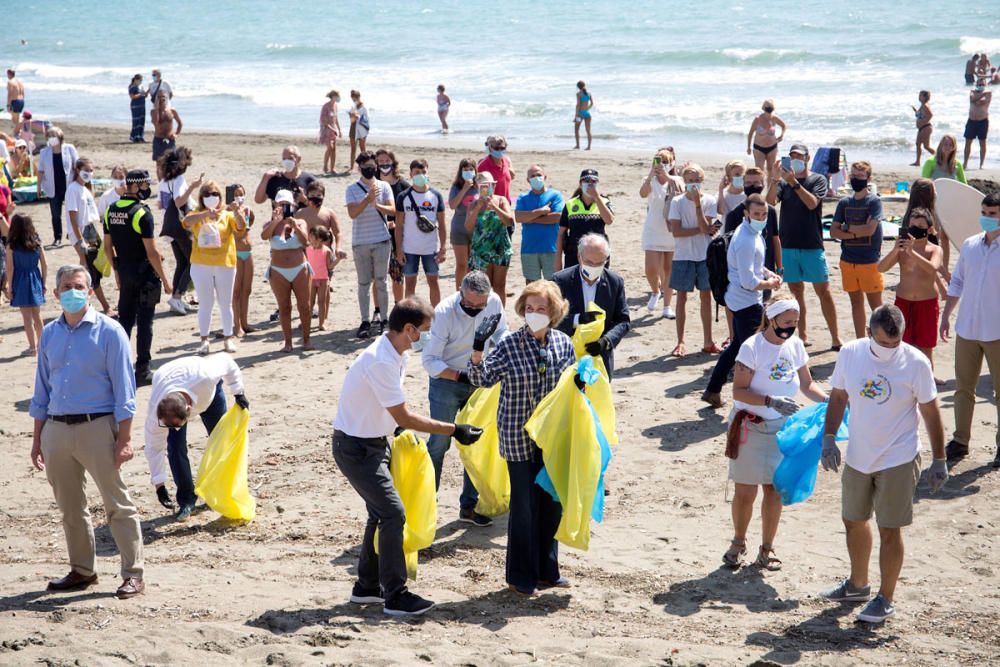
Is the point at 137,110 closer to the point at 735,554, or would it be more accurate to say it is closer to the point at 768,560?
the point at 735,554

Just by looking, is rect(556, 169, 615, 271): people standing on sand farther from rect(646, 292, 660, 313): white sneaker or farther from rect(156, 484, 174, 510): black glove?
rect(156, 484, 174, 510): black glove

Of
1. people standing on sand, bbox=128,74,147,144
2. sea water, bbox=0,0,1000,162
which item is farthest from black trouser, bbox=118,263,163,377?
sea water, bbox=0,0,1000,162

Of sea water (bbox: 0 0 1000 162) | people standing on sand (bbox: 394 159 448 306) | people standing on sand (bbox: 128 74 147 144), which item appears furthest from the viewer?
sea water (bbox: 0 0 1000 162)

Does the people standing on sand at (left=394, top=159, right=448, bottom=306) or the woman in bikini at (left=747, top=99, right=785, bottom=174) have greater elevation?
the woman in bikini at (left=747, top=99, right=785, bottom=174)

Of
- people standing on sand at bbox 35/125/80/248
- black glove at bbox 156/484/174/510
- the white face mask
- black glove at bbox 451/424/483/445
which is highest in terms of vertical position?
people standing on sand at bbox 35/125/80/248

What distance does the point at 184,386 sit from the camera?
23.9 ft

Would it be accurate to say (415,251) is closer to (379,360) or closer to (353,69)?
(379,360)

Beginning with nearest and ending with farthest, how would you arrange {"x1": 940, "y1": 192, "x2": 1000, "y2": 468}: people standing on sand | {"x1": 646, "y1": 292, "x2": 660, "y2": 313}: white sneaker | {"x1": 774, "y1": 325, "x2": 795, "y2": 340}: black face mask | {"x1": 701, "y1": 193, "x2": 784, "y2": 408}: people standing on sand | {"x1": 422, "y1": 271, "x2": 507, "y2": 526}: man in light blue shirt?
{"x1": 774, "y1": 325, "x2": 795, "y2": 340}: black face mask < {"x1": 422, "y1": 271, "x2": 507, "y2": 526}: man in light blue shirt < {"x1": 940, "y1": 192, "x2": 1000, "y2": 468}: people standing on sand < {"x1": 701, "y1": 193, "x2": 784, "y2": 408}: people standing on sand < {"x1": 646, "y1": 292, "x2": 660, "y2": 313}: white sneaker

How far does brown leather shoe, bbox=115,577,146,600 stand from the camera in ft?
20.7

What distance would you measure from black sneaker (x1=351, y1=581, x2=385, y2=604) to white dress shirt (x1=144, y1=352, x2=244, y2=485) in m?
1.67

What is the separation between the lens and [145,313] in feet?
34.8

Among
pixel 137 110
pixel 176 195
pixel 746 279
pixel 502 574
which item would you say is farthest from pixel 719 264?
pixel 137 110

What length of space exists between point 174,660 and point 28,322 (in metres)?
6.88

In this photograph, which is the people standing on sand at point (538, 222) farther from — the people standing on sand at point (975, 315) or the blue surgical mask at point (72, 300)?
the blue surgical mask at point (72, 300)
